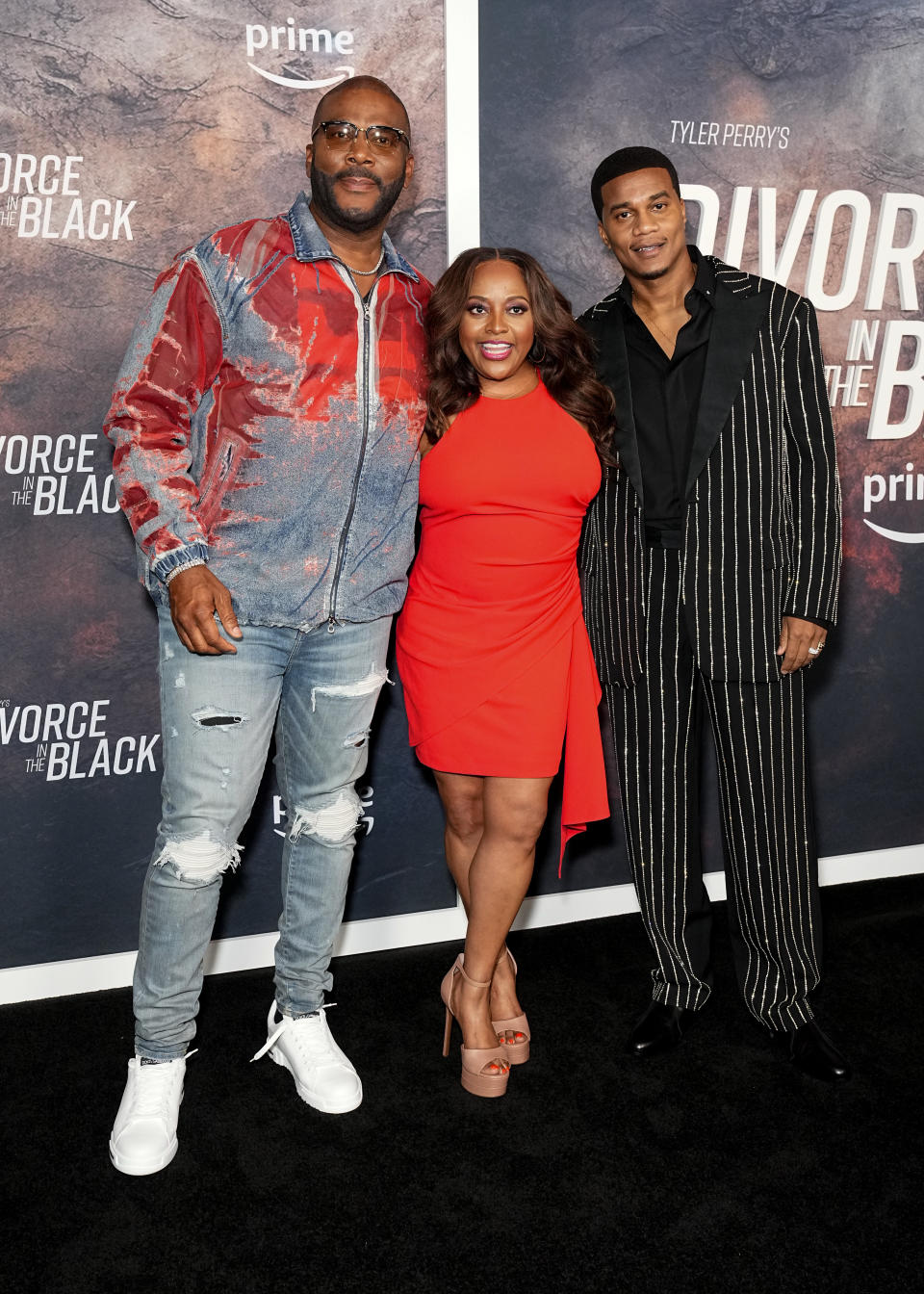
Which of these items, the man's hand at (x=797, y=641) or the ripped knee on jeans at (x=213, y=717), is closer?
the ripped knee on jeans at (x=213, y=717)

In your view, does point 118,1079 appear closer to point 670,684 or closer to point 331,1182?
point 331,1182

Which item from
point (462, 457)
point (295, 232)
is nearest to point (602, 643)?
point (462, 457)

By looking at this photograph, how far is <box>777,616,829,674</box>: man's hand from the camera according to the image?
2.34 metres

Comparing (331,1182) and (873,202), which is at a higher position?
(873,202)

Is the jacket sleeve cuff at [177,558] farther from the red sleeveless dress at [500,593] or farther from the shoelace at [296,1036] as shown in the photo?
the shoelace at [296,1036]

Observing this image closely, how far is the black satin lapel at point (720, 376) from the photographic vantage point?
7.37 ft

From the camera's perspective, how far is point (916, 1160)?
2127mm

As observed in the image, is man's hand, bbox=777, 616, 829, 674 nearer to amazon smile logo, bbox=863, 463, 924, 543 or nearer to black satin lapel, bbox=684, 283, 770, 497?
black satin lapel, bbox=684, 283, 770, 497

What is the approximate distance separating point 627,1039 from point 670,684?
31.9 inches

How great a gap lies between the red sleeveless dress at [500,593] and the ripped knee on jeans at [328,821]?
189 millimetres

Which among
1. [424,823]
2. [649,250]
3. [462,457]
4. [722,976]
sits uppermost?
[649,250]

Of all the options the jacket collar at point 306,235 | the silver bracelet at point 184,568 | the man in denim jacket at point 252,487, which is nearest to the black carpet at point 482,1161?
the man in denim jacket at point 252,487

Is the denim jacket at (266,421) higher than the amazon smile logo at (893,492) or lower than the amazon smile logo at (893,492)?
higher

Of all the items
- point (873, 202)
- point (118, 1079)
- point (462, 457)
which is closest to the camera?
point (462, 457)
